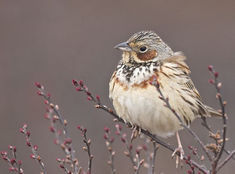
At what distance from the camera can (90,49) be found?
453 inches

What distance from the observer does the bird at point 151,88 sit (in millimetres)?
5328

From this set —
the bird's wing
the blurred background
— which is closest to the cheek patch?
the bird's wing

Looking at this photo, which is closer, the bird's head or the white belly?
the white belly

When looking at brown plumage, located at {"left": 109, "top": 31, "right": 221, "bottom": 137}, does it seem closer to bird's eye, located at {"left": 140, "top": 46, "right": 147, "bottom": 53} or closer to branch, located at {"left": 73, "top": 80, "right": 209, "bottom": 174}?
bird's eye, located at {"left": 140, "top": 46, "right": 147, "bottom": 53}

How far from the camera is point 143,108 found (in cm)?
534

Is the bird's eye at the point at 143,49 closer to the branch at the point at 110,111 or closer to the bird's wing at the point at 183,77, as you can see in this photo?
the bird's wing at the point at 183,77

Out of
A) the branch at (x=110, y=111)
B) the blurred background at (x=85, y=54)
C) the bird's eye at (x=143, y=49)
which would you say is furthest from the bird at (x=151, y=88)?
the blurred background at (x=85, y=54)

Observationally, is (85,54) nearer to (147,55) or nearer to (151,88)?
(147,55)

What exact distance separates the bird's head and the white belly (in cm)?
42

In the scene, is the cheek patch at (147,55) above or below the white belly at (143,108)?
above

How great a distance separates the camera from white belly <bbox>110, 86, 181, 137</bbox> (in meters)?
5.29

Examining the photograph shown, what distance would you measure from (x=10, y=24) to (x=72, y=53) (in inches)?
66.0

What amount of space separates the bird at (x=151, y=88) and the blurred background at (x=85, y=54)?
262 centimetres

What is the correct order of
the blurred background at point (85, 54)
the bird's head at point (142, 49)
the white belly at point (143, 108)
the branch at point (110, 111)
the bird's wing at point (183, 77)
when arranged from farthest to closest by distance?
the blurred background at point (85, 54) < the bird's head at point (142, 49) < the bird's wing at point (183, 77) < the white belly at point (143, 108) < the branch at point (110, 111)
